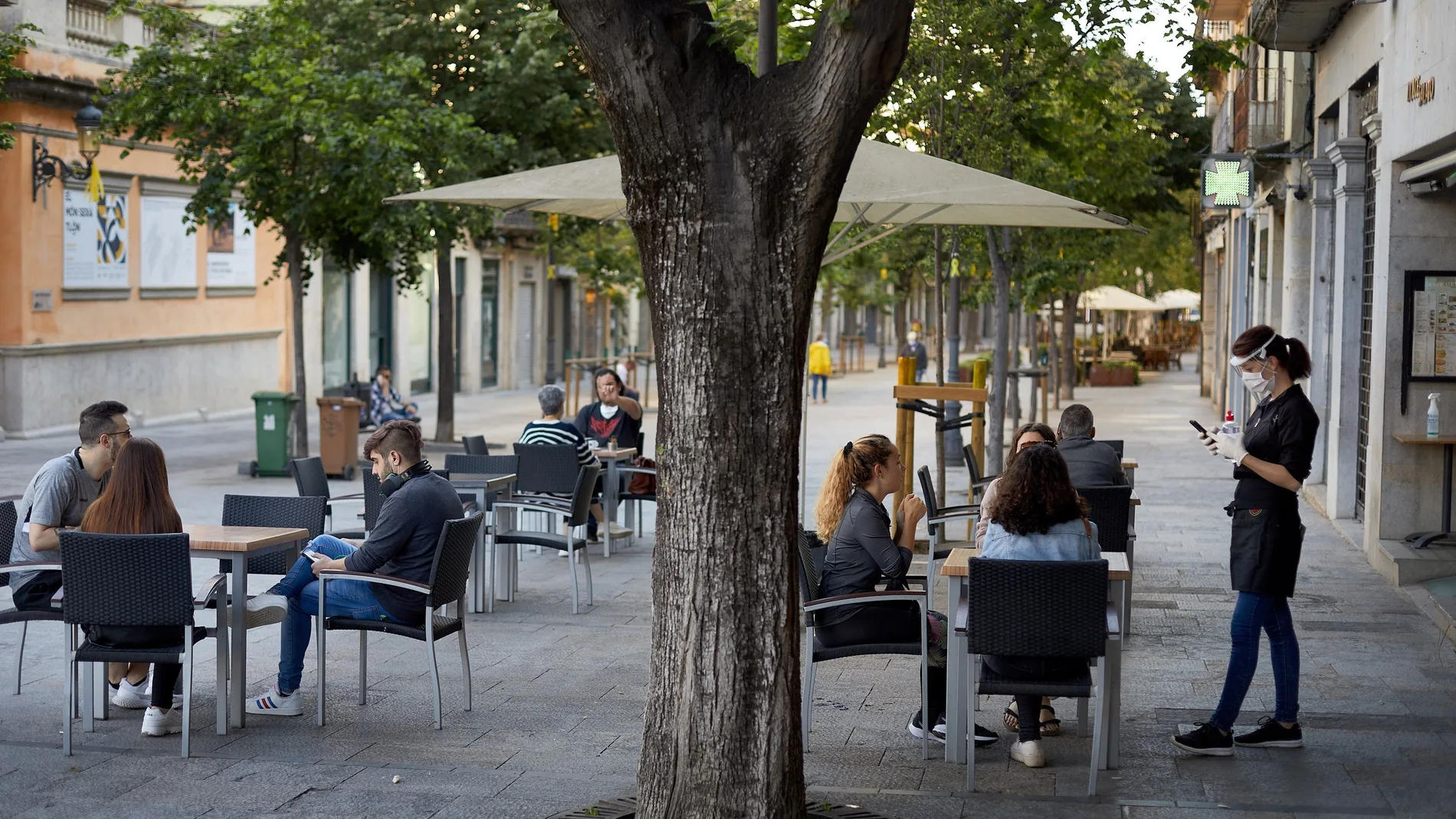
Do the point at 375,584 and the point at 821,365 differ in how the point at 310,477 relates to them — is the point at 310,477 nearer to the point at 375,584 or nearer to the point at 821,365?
the point at 375,584

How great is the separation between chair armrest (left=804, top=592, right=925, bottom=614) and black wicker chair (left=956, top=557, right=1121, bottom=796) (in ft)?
1.59

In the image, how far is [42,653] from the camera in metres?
8.50

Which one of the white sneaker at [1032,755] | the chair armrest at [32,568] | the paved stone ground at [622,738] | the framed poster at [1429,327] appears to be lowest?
the paved stone ground at [622,738]

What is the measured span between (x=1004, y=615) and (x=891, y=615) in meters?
0.73

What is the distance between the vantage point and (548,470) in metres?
11.6

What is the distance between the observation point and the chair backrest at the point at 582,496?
10328mm

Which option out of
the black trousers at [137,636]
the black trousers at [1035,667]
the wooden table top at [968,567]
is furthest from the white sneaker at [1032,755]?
the black trousers at [137,636]

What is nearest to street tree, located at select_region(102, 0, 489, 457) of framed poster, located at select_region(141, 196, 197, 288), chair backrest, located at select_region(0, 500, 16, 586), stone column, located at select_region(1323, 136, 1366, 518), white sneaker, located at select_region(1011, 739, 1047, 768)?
framed poster, located at select_region(141, 196, 197, 288)

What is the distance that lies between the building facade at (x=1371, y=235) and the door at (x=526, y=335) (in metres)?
23.0

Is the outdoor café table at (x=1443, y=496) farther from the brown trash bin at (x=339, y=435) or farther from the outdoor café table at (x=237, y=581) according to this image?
the brown trash bin at (x=339, y=435)

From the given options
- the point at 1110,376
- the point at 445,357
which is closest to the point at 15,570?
the point at 445,357

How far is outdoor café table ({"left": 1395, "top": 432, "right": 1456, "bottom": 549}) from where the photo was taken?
11406 mm

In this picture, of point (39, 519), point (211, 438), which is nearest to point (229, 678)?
point (39, 519)

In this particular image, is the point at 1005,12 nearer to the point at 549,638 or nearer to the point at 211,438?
the point at 549,638
